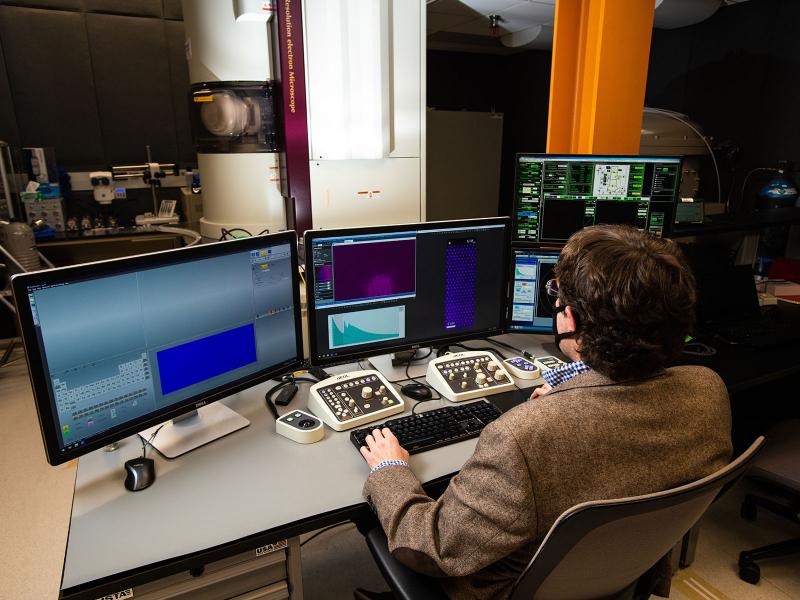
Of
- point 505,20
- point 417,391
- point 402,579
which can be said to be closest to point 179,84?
point 505,20

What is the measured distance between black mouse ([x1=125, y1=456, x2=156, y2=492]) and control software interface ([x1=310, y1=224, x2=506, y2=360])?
513 mm

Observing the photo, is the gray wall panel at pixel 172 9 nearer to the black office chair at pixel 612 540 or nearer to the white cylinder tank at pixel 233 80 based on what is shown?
the white cylinder tank at pixel 233 80

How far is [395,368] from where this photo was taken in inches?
65.5

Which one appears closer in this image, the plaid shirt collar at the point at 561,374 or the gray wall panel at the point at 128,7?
the plaid shirt collar at the point at 561,374

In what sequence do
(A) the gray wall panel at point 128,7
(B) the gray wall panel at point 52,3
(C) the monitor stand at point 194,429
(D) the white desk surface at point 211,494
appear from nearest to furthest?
(D) the white desk surface at point 211,494, (C) the monitor stand at point 194,429, (B) the gray wall panel at point 52,3, (A) the gray wall panel at point 128,7

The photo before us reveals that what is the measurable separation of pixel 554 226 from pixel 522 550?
125cm

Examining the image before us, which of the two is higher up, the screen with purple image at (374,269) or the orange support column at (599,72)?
the orange support column at (599,72)

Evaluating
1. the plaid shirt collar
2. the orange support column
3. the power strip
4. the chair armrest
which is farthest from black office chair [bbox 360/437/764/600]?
the orange support column

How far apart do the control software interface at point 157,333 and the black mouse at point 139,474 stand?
0.10 metres

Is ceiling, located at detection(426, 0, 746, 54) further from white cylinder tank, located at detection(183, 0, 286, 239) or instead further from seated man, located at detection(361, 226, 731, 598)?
seated man, located at detection(361, 226, 731, 598)

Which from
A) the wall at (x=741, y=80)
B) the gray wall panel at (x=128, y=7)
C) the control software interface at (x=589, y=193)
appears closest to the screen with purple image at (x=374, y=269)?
the control software interface at (x=589, y=193)

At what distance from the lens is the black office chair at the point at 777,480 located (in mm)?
1556

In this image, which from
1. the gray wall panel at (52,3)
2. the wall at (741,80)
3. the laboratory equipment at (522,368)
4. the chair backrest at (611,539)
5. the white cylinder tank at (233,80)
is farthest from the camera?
the gray wall panel at (52,3)

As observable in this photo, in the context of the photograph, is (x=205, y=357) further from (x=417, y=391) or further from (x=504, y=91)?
(x=504, y=91)
